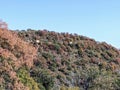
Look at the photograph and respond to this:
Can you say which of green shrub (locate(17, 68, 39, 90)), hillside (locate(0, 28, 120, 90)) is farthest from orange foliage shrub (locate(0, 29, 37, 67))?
green shrub (locate(17, 68, 39, 90))

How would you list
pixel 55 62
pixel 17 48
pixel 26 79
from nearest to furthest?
pixel 17 48 < pixel 26 79 < pixel 55 62

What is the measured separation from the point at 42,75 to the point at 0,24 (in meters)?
7.49

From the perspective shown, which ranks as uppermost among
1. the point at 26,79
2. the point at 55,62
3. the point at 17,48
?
the point at 17,48

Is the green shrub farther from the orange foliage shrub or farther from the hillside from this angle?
the orange foliage shrub

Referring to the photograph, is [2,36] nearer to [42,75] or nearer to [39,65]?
[42,75]

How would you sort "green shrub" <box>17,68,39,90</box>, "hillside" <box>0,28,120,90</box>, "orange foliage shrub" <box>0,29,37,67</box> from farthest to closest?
"green shrub" <box>17,68,39,90</box> < "orange foliage shrub" <box>0,29,37,67</box> < "hillside" <box>0,28,120,90</box>

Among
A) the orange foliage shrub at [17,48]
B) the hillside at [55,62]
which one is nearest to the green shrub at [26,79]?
the hillside at [55,62]

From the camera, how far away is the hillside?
33906 millimetres

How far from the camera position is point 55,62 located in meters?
48.0

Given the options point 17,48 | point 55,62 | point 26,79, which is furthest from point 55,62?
point 17,48

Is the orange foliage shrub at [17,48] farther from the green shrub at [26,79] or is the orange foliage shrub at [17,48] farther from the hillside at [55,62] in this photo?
the green shrub at [26,79]

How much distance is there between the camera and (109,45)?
61.7 m

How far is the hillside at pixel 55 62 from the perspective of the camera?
33.9 m

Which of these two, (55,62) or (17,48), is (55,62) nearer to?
(55,62)
